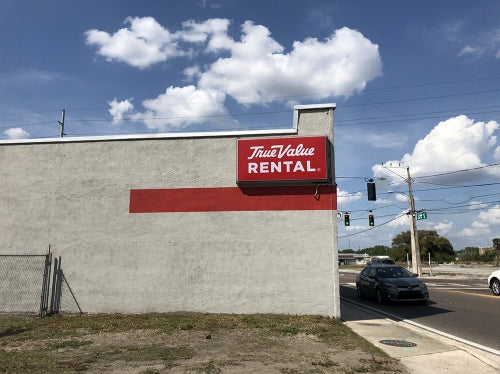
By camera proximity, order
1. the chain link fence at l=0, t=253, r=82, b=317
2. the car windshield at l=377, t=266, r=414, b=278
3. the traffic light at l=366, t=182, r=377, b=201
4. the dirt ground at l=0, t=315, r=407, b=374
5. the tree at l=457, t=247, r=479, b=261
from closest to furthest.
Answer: the dirt ground at l=0, t=315, r=407, b=374 < the chain link fence at l=0, t=253, r=82, b=317 < the car windshield at l=377, t=266, r=414, b=278 < the traffic light at l=366, t=182, r=377, b=201 < the tree at l=457, t=247, r=479, b=261

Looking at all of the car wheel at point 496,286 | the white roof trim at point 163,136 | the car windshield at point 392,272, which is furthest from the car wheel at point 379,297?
the white roof trim at point 163,136

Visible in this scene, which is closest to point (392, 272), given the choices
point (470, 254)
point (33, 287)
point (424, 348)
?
point (424, 348)

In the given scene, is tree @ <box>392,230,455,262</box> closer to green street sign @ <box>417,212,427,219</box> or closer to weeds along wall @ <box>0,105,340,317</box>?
green street sign @ <box>417,212,427,219</box>

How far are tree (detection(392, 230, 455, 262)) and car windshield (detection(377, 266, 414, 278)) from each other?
2512 inches

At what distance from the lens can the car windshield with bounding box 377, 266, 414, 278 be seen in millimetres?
15418

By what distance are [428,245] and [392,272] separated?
65.9 meters

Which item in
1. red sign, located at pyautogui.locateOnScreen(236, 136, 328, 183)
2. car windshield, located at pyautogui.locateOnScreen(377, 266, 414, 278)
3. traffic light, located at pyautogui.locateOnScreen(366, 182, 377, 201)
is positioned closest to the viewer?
red sign, located at pyautogui.locateOnScreen(236, 136, 328, 183)

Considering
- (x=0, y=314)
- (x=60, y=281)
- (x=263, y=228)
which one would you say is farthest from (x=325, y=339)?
(x=0, y=314)

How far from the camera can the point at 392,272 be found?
15.8 m

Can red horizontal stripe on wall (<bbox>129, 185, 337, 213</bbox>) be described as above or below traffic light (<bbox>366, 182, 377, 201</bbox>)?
below


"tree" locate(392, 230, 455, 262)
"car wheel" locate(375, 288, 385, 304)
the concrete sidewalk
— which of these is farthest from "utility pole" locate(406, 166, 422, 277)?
"tree" locate(392, 230, 455, 262)

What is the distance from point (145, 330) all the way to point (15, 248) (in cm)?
578

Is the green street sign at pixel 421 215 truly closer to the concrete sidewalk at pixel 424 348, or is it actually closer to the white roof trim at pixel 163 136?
the concrete sidewalk at pixel 424 348

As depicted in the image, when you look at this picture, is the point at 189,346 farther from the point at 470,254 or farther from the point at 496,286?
the point at 470,254
